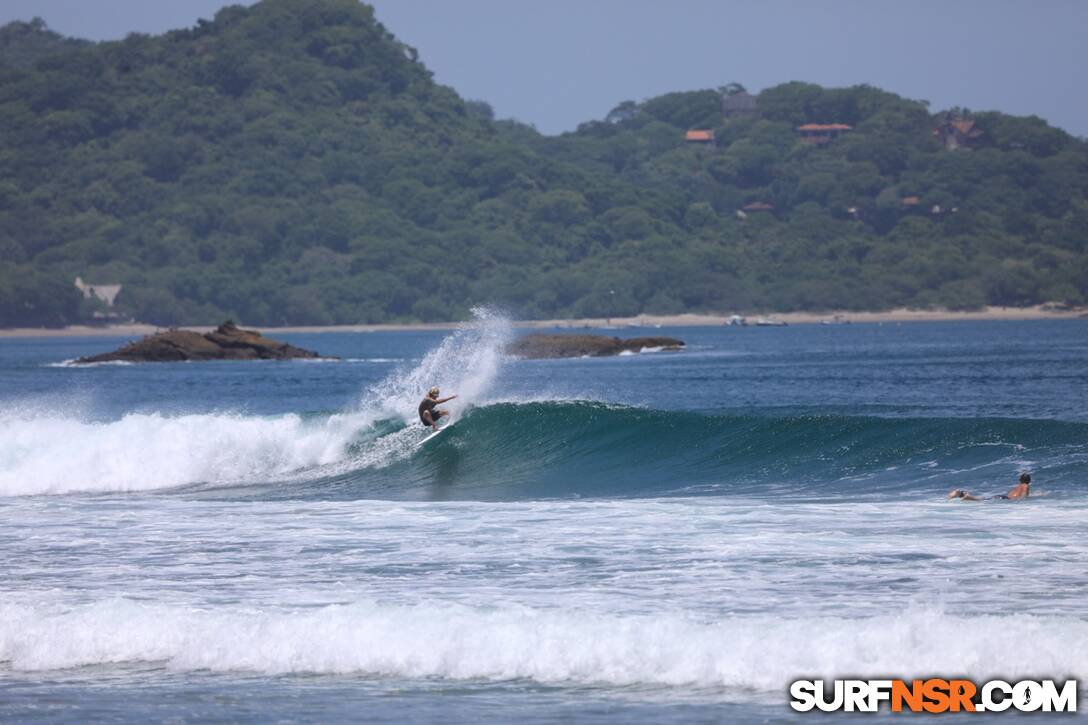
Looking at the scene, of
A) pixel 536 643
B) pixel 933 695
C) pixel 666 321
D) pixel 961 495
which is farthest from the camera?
pixel 666 321

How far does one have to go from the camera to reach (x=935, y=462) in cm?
2684

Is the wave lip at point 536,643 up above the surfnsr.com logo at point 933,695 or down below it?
above

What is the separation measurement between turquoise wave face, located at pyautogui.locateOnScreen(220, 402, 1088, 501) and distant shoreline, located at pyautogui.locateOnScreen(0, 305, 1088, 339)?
141 meters

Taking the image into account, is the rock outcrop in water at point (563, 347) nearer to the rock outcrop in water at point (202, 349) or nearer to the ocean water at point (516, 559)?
the rock outcrop in water at point (202, 349)

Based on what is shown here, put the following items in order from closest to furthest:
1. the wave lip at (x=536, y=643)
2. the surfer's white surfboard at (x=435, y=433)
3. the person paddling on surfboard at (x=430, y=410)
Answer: the wave lip at (x=536, y=643), the person paddling on surfboard at (x=430, y=410), the surfer's white surfboard at (x=435, y=433)

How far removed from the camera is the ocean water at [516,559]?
546 inches

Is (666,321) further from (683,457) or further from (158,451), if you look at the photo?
(158,451)

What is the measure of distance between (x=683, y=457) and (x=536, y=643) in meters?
16.0

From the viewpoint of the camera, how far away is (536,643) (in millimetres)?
14602

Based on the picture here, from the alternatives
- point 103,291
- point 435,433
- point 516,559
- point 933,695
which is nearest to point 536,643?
point 933,695

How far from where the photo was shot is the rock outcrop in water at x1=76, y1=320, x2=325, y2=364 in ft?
297

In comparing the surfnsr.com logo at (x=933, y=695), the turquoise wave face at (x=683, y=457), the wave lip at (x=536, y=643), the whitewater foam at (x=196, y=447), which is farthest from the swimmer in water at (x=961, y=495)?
the whitewater foam at (x=196, y=447)

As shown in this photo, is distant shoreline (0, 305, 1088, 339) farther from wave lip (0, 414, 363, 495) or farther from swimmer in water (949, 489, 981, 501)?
swimmer in water (949, 489, 981, 501)

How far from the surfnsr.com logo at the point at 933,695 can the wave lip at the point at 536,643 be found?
0.20 m
